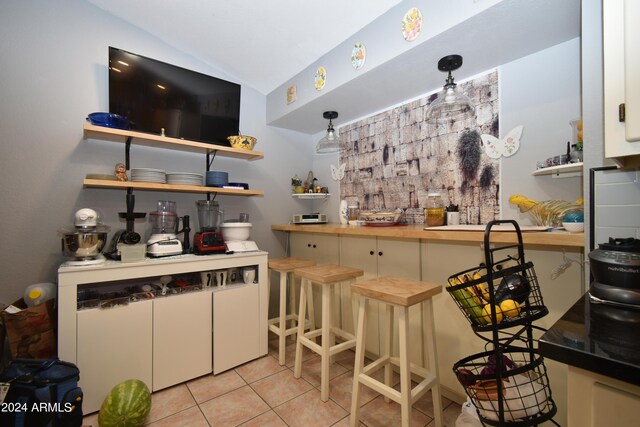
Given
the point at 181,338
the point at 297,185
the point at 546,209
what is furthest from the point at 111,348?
the point at 546,209

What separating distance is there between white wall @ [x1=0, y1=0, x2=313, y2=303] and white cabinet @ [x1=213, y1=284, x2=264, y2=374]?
95 cm

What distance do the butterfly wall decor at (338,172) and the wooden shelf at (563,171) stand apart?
175cm

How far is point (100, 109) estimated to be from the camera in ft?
6.94

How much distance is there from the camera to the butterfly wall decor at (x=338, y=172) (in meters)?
3.05

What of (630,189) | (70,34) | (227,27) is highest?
(227,27)

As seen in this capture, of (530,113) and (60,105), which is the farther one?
(60,105)

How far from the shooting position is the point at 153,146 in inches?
90.3

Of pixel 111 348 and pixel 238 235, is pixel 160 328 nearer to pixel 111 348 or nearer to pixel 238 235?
pixel 111 348

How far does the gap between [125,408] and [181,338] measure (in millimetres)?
488

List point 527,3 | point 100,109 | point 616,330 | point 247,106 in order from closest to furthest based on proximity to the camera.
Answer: point 616,330 < point 527,3 < point 100,109 < point 247,106

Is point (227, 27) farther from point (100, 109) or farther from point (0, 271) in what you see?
point (0, 271)

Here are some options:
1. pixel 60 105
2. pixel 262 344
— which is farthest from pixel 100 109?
pixel 262 344

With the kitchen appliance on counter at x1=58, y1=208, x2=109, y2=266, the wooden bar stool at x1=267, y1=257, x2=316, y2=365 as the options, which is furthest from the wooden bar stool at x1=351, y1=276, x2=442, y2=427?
the kitchen appliance on counter at x1=58, y1=208, x2=109, y2=266

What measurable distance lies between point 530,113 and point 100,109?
3.09 m
